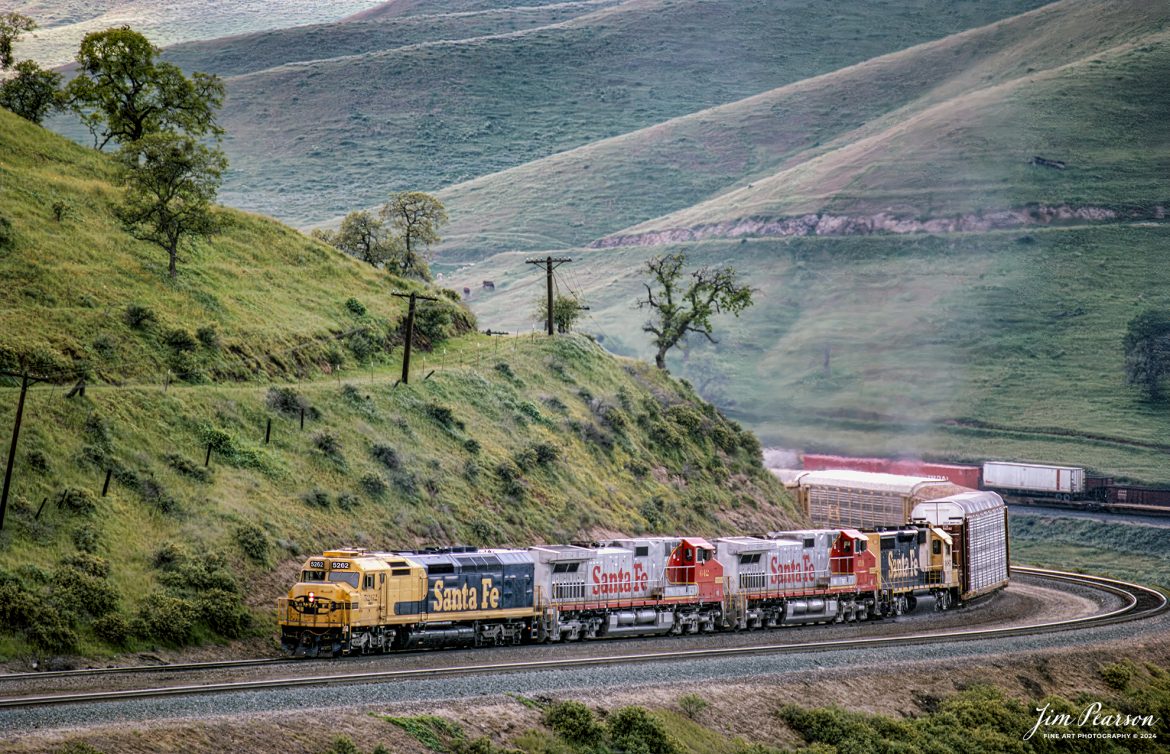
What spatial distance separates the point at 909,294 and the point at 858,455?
167 feet

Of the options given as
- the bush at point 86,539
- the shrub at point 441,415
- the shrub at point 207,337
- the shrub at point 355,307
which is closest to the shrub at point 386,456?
the shrub at point 441,415

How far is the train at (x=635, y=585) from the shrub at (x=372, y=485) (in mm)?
8558

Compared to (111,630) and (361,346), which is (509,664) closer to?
(111,630)

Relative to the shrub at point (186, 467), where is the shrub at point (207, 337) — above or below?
above

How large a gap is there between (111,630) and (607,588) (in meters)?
16.8

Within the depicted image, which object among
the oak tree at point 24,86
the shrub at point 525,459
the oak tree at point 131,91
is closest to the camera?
the shrub at point 525,459

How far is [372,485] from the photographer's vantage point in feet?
167

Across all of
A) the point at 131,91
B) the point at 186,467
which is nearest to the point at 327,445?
the point at 186,467

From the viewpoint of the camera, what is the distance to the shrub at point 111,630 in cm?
3491

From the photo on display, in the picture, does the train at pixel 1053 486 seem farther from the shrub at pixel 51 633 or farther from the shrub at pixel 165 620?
the shrub at pixel 51 633

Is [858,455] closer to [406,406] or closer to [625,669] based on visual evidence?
[406,406]

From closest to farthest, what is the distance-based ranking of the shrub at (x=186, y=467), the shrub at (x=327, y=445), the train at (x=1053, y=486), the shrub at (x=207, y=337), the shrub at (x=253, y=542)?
1. the shrub at (x=253, y=542)
2. the shrub at (x=186, y=467)
3. the shrub at (x=327, y=445)
4. the shrub at (x=207, y=337)
5. the train at (x=1053, y=486)

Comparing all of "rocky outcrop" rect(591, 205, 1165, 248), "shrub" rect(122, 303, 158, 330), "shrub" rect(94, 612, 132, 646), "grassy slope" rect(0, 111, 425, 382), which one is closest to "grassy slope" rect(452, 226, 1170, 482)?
"rocky outcrop" rect(591, 205, 1165, 248)

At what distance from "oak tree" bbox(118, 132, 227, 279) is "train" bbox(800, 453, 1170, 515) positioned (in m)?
59.7
